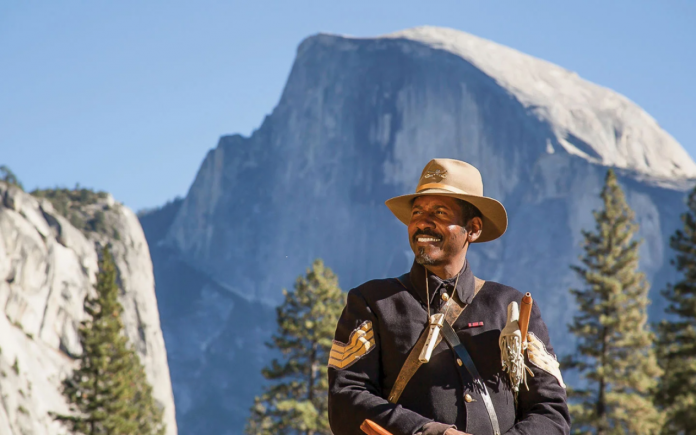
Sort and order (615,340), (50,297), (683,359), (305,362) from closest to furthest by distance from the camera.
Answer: (683,359)
(615,340)
(305,362)
(50,297)

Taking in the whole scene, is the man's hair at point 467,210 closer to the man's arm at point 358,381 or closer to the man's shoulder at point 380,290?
the man's shoulder at point 380,290

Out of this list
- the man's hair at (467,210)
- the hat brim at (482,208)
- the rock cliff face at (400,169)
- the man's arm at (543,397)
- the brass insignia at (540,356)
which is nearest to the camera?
the man's arm at (543,397)

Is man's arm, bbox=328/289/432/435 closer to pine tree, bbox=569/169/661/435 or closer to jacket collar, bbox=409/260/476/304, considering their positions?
jacket collar, bbox=409/260/476/304

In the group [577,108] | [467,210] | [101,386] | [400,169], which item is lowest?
[467,210]

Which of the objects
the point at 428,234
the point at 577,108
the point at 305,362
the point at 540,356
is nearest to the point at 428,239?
the point at 428,234

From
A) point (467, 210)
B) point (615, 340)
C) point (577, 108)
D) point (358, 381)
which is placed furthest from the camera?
point (577, 108)

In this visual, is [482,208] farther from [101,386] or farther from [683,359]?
[101,386]

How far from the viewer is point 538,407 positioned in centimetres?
375

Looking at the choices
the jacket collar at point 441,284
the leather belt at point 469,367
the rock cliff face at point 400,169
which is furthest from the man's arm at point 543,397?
the rock cliff face at point 400,169

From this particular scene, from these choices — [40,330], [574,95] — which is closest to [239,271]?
[574,95]

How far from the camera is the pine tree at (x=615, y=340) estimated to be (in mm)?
27031

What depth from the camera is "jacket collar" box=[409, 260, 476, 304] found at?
396 cm

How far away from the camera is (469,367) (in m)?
3.76

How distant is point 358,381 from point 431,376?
1.08 feet
